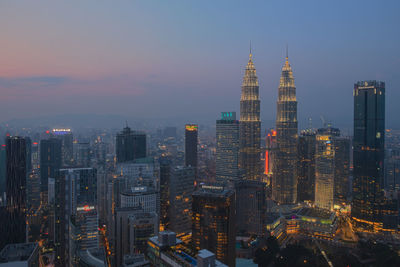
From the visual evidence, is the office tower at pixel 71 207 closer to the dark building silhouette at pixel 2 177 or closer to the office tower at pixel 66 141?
the dark building silhouette at pixel 2 177

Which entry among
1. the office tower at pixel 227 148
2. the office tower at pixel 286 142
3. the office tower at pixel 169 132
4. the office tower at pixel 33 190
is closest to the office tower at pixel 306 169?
the office tower at pixel 286 142

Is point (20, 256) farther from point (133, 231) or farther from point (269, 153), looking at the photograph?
point (269, 153)

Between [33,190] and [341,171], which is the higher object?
[341,171]

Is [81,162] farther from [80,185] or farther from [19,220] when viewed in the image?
[80,185]

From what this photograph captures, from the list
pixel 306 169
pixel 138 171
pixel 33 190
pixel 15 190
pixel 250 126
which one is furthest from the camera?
pixel 250 126

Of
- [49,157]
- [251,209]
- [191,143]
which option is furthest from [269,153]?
[49,157]

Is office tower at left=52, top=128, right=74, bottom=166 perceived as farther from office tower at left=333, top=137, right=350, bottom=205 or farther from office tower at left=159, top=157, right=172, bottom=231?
office tower at left=333, top=137, right=350, bottom=205

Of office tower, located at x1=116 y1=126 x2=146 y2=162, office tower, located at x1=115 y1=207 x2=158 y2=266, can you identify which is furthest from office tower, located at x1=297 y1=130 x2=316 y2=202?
office tower, located at x1=115 y1=207 x2=158 y2=266
